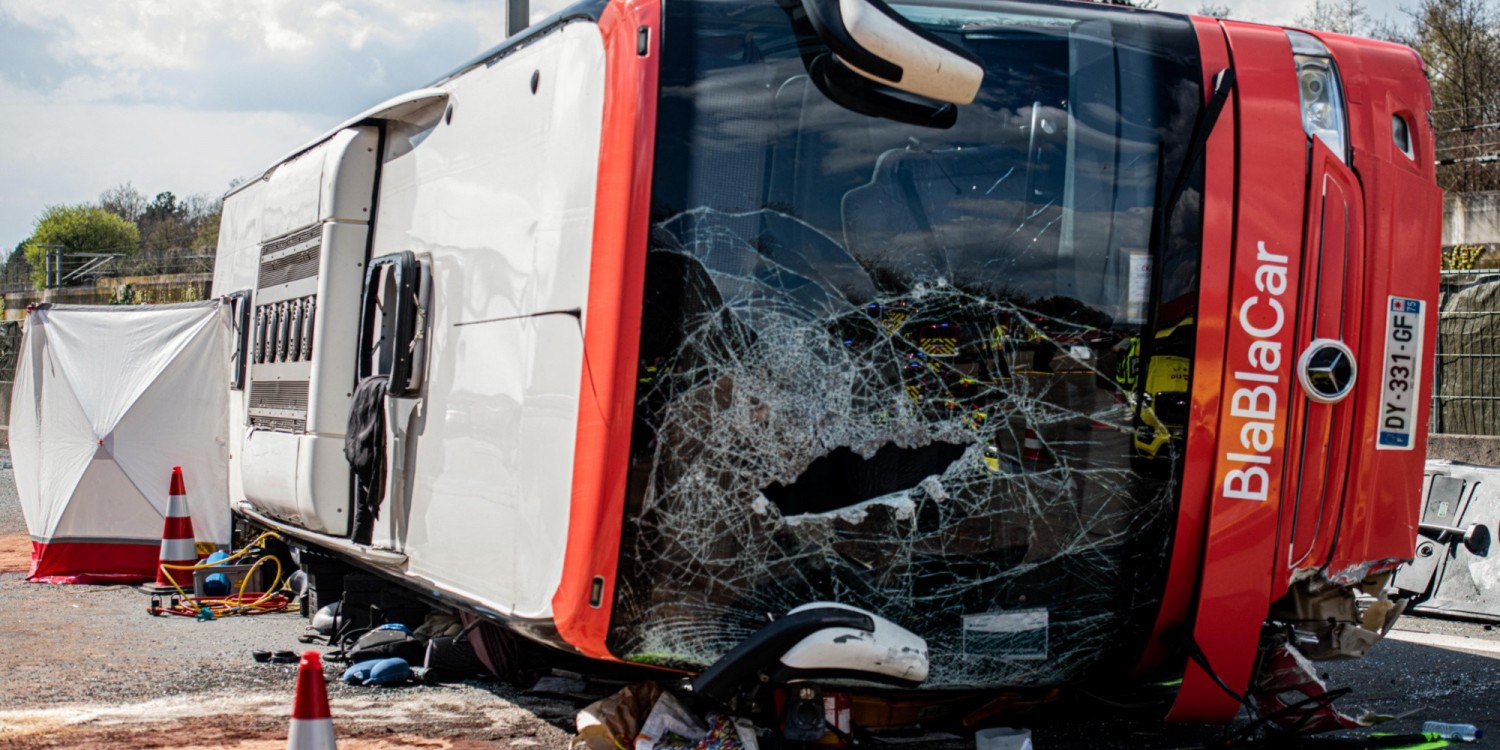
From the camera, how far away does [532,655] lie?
6.43m

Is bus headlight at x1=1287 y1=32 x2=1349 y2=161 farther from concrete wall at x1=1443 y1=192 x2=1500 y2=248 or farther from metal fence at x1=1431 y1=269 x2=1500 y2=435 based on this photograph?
concrete wall at x1=1443 y1=192 x2=1500 y2=248

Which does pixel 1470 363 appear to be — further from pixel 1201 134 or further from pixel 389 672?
pixel 389 672

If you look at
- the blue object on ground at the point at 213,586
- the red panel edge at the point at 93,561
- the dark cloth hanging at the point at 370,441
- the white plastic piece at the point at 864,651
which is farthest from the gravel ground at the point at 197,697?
the red panel edge at the point at 93,561

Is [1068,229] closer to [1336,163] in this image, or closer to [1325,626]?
[1336,163]

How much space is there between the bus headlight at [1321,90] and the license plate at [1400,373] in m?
0.58

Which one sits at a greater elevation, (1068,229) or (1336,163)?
(1336,163)

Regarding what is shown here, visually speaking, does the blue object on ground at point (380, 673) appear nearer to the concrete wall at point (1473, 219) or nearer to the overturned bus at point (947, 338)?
the overturned bus at point (947, 338)

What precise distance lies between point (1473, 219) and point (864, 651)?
24.9 metres

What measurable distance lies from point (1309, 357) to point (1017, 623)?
1.26 meters

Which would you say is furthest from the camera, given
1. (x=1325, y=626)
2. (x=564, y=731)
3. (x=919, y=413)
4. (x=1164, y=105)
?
(x=564, y=731)

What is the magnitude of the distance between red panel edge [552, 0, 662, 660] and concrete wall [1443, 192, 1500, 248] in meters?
24.1

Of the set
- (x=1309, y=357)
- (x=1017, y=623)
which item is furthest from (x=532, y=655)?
(x=1309, y=357)

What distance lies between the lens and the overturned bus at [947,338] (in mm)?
4277

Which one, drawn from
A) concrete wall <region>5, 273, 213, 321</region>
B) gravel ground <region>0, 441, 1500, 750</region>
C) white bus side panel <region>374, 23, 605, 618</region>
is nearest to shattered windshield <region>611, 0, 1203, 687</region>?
white bus side panel <region>374, 23, 605, 618</region>
